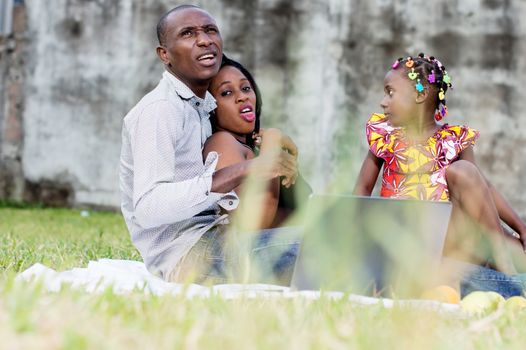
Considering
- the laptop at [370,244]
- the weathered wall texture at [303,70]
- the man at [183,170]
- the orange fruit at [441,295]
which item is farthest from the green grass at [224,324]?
the weathered wall texture at [303,70]

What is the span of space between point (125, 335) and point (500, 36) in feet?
27.1

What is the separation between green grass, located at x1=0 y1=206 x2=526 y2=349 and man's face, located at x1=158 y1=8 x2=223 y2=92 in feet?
3.60

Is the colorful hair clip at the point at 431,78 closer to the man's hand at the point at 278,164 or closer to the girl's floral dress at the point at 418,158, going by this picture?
the girl's floral dress at the point at 418,158

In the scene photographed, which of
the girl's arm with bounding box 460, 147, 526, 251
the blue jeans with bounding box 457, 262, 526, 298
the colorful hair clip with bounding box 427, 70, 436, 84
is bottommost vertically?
the blue jeans with bounding box 457, 262, 526, 298

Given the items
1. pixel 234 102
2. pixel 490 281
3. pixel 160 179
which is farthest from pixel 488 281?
pixel 160 179

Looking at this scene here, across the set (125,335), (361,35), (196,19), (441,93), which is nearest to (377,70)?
(361,35)

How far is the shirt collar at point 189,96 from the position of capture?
370 centimetres

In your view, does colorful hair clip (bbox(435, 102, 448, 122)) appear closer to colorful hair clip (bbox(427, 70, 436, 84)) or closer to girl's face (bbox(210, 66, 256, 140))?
colorful hair clip (bbox(427, 70, 436, 84))

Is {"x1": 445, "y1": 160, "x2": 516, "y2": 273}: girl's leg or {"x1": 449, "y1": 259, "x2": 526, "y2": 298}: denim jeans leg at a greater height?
A: {"x1": 445, "y1": 160, "x2": 516, "y2": 273}: girl's leg

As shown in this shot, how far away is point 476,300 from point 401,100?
1414 millimetres

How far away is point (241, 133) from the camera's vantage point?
3910 millimetres

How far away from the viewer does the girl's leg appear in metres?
3.71

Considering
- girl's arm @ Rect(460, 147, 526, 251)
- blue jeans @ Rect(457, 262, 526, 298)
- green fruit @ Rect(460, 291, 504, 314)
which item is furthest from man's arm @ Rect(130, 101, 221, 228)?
girl's arm @ Rect(460, 147, 526, 251)

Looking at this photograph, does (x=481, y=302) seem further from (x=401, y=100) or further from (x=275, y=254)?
(x=401, y=100)
